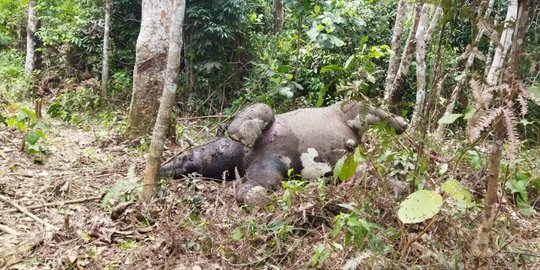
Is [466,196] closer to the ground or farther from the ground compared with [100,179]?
farther from the ground

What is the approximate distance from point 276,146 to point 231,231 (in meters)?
1.05

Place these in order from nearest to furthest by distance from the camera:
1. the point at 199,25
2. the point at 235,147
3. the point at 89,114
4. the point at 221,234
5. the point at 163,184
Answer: the point at 221,234
the point at 163,184
the point at 235,147
the point at 89,114
the point at 199,25

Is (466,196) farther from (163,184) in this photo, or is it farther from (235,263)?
(163,184)

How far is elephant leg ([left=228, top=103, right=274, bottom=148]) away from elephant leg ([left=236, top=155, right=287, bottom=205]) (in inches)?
7.1

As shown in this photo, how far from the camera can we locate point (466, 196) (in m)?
1.86

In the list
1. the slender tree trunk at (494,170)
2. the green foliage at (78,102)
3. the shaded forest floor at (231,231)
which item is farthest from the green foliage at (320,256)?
the green foliage at (78,102)

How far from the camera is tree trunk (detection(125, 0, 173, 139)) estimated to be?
482cm

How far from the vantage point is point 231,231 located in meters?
2.69

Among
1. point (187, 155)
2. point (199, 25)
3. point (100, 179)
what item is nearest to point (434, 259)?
point (187, 155)

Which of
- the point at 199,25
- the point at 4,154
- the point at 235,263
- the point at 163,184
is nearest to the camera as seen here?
the point at 235,263

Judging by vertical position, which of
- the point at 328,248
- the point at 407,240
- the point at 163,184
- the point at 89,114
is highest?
the point at 407,240

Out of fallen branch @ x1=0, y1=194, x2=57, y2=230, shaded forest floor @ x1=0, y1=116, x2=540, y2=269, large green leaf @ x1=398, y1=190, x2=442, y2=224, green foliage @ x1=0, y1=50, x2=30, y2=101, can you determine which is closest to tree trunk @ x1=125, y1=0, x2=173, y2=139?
shaded forest floor @ x1=0, y1=116, x2=540, y2=269

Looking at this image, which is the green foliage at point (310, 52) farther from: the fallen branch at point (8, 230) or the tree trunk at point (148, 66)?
the fallen branch at point (8, 230)

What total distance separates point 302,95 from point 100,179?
4.12 metres
